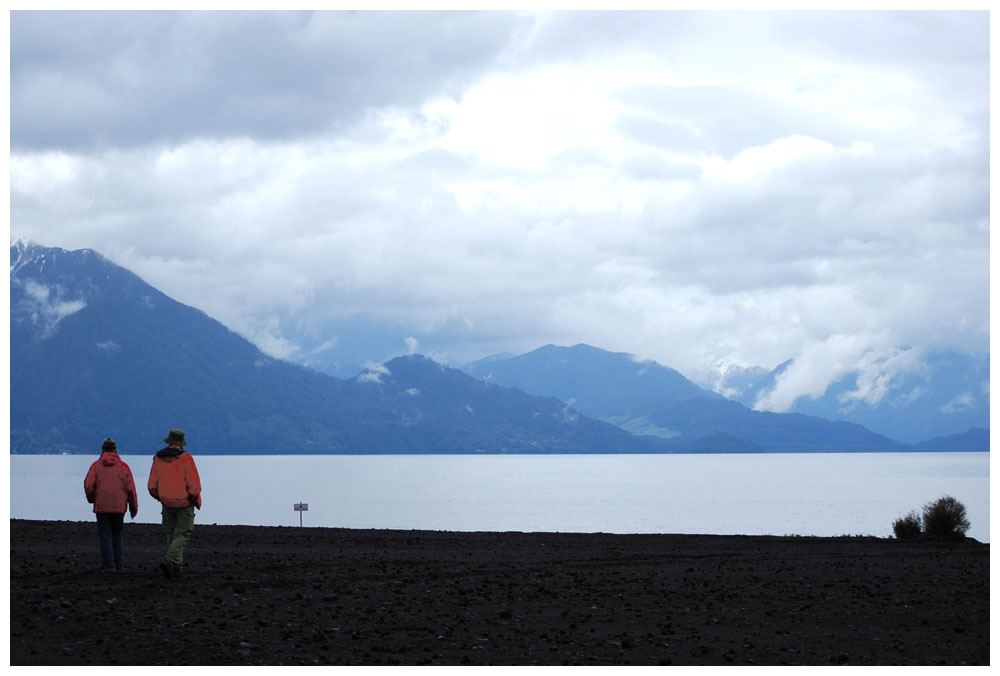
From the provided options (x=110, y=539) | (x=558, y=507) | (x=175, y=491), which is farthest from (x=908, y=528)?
(x=558, y=507)

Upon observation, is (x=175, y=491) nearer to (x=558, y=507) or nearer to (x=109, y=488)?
(x=109, y=488)

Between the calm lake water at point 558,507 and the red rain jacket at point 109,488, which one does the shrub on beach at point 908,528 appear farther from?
the calm lake water at point 558,507

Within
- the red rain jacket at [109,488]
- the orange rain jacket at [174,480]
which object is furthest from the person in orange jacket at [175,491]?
the red rain jacket at [109,488]

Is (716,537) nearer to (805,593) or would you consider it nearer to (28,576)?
(805,593)

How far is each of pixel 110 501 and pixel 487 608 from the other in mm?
6110

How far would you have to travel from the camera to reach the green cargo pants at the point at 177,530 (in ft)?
52.1

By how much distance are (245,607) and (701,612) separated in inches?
219

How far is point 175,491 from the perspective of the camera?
52.5 ft

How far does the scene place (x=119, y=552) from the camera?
17.0 meters

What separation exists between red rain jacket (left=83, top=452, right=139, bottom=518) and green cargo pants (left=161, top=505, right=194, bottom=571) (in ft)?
2.87

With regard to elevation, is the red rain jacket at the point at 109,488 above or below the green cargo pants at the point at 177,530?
above

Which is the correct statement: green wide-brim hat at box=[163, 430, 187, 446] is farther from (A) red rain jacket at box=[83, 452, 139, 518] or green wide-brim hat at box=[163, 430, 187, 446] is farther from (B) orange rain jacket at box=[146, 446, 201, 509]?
(A) red rain jacket at box=[83, 452, 139, 518]

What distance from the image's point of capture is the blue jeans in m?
16.8

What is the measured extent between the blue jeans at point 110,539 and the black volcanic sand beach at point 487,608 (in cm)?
41
